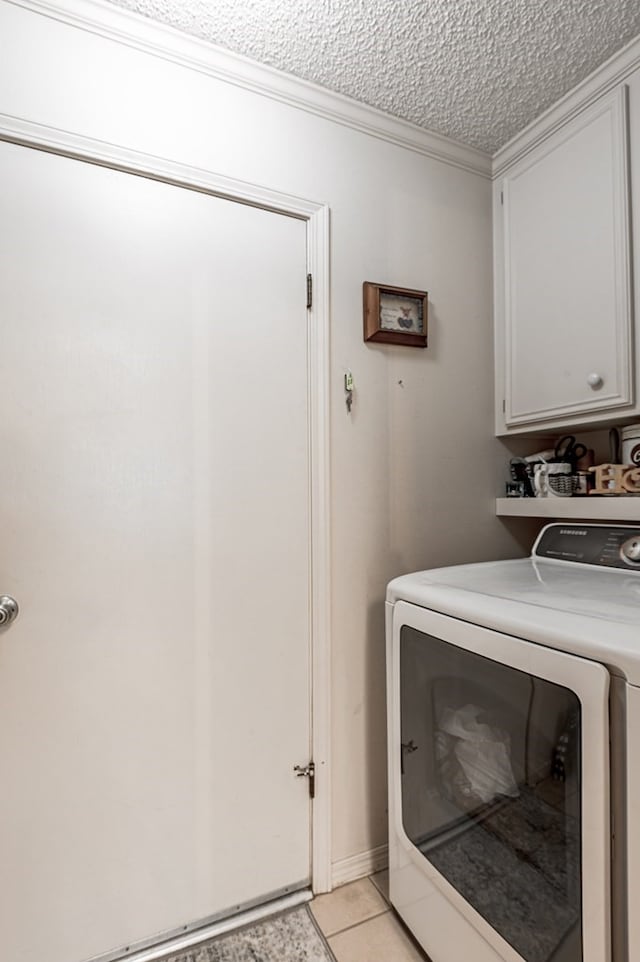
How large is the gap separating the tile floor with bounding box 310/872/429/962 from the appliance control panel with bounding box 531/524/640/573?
1.13 meters

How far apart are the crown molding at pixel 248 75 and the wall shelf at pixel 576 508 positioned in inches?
48.9

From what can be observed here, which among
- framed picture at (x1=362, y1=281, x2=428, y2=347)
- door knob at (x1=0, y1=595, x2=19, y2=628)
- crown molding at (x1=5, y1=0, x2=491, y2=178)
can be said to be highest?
crown molding at (x1=5, y1=0, x2=491, y2=178)

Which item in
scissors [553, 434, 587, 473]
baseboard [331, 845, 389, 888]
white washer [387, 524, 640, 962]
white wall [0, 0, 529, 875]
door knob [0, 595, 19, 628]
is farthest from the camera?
scissors [553, 434, 587, 473]

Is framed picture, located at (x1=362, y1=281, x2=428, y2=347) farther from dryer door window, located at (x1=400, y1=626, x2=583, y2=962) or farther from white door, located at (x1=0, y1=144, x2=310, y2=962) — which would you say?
dryer door window, located at (x1=400, y1=626, x2=583, y2=962)

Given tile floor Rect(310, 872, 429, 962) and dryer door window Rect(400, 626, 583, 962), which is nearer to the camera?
dryer door window Rect(400, 626, 583, 962)

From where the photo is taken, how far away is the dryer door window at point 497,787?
0.80 meters

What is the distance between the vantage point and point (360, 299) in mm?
Result: 1503

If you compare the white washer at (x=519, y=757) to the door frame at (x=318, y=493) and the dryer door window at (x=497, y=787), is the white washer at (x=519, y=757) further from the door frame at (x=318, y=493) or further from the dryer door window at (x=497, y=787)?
the door frame at (x=318, y=493)

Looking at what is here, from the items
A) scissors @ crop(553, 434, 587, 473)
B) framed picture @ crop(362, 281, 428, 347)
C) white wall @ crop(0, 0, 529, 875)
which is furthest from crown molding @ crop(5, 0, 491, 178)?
scissors @ crop(553, 434, 587, 473)

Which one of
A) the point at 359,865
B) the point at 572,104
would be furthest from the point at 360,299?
the point at 359,865

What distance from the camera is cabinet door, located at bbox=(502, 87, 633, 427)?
1.35 metres

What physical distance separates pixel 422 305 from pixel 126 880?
187 centimetres

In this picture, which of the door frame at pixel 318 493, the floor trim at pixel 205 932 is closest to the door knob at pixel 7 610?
the door frame at pixel 318 493

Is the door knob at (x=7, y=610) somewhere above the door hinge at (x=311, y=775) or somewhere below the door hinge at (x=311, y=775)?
above
